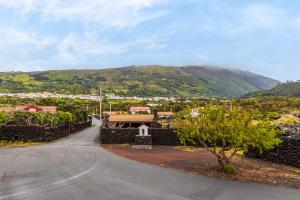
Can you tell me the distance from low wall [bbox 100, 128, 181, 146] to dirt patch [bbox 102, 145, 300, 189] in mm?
4219

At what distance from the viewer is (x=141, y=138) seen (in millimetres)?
43125

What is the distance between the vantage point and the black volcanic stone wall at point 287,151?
30178mm

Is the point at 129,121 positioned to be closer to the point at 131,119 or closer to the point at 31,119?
the point at 131,119

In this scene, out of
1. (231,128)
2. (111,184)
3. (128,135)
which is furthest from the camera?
(128,135)

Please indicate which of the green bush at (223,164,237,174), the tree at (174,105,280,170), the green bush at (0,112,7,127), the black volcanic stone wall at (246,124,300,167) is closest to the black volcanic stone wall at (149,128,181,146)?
the black volcanic stone wall at (246,124,300,167)

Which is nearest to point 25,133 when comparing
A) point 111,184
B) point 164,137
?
point 164,137

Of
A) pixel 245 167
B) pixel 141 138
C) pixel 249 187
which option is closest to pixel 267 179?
pixel 249 187

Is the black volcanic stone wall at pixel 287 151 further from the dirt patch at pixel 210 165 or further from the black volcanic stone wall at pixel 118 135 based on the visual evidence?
the black volcanic stone wall at pixel 118 135

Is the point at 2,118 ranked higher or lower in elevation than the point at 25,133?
higher

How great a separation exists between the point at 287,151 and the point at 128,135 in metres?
19.6

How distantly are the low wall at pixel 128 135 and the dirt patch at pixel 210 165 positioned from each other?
4.22 m

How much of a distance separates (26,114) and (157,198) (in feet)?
127

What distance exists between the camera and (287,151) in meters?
31.1

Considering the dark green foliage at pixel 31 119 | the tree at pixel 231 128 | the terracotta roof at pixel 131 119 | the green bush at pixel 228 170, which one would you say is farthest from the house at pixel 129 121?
the green bush at pixel 228 170
